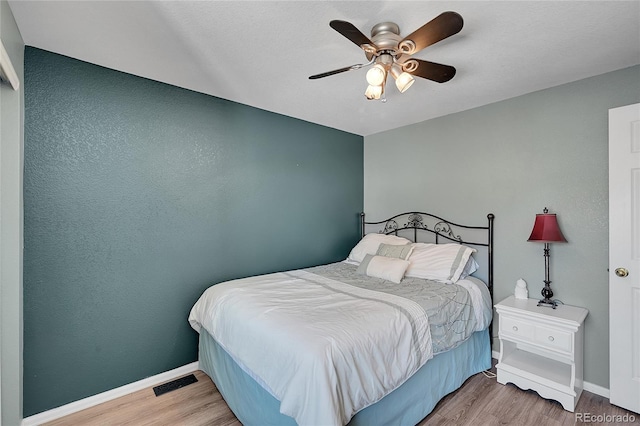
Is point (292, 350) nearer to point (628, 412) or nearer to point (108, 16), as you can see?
point (108, 16)

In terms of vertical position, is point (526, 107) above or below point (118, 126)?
above

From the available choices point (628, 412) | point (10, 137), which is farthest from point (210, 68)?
point (628, 412)

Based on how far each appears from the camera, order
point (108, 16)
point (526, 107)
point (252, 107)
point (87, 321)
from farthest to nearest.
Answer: point (252, 107), point (526, 107), point (87, 321), point (108, 16)

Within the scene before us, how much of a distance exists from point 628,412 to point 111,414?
3.65 metres

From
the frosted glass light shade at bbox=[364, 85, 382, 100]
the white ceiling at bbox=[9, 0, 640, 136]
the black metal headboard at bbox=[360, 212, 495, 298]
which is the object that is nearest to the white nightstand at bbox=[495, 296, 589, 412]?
the black metal headboard at bbox=[360, 212, 495, 298]

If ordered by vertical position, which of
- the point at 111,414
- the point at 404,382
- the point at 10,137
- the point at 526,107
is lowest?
the point at 111,414

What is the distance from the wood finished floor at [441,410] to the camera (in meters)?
2.01

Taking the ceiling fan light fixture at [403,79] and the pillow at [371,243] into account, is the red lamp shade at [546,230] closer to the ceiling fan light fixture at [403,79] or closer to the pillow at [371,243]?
the pillow at [371,243]

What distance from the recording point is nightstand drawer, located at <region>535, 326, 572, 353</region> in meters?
2.14

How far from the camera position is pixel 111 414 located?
2.11 m

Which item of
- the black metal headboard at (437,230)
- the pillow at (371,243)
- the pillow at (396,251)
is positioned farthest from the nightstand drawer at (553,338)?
the pillow at (371,243)

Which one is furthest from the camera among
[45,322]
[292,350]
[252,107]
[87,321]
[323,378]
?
[252,107]

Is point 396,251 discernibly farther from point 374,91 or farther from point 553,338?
point 374,91

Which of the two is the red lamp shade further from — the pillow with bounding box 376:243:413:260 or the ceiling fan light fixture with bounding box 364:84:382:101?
the ceiling fan light fixture with bounding box 364:84:382:101
